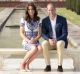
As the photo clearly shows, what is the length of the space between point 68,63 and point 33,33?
105cm

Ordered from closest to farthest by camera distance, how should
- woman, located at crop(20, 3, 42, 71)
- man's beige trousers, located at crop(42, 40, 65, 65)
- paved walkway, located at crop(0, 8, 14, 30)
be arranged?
man's beige trousers, located at crop(42, 40, 65, 65) < woman, located at crop(20, 3, 42, 71) < paved walkway, located at crop(0, 8, 14, 30)

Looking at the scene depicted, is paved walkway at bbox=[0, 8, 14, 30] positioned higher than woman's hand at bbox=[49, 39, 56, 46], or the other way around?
paved walkway at bbox=[0, 8, 14, 30]

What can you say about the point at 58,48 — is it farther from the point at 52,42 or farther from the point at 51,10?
the point at 51,10

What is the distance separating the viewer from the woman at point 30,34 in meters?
6.88

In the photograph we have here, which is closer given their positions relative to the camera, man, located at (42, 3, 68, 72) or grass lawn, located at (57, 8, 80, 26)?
man, located at (42, 3, 68, 72)

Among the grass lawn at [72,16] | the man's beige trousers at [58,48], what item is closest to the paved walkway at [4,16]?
the grass lawn at [72,16]

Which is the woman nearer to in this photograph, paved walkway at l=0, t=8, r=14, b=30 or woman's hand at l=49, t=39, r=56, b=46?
woman's hand at l=49, t=39, r=56, b=46

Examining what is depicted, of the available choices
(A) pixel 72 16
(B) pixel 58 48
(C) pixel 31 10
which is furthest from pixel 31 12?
(A) pixel 72 16

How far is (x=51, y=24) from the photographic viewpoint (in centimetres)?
696

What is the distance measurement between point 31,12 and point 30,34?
392mm

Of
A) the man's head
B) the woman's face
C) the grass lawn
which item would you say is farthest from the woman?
the grass lawn

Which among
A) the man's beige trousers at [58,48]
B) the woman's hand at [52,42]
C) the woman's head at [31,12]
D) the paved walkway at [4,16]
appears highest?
the paved walkway at [4,16]

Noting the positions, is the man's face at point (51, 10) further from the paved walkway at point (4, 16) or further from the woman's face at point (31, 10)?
the paved walkway at point (4, 16)

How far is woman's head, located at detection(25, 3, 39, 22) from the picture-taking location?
6.89 meters
